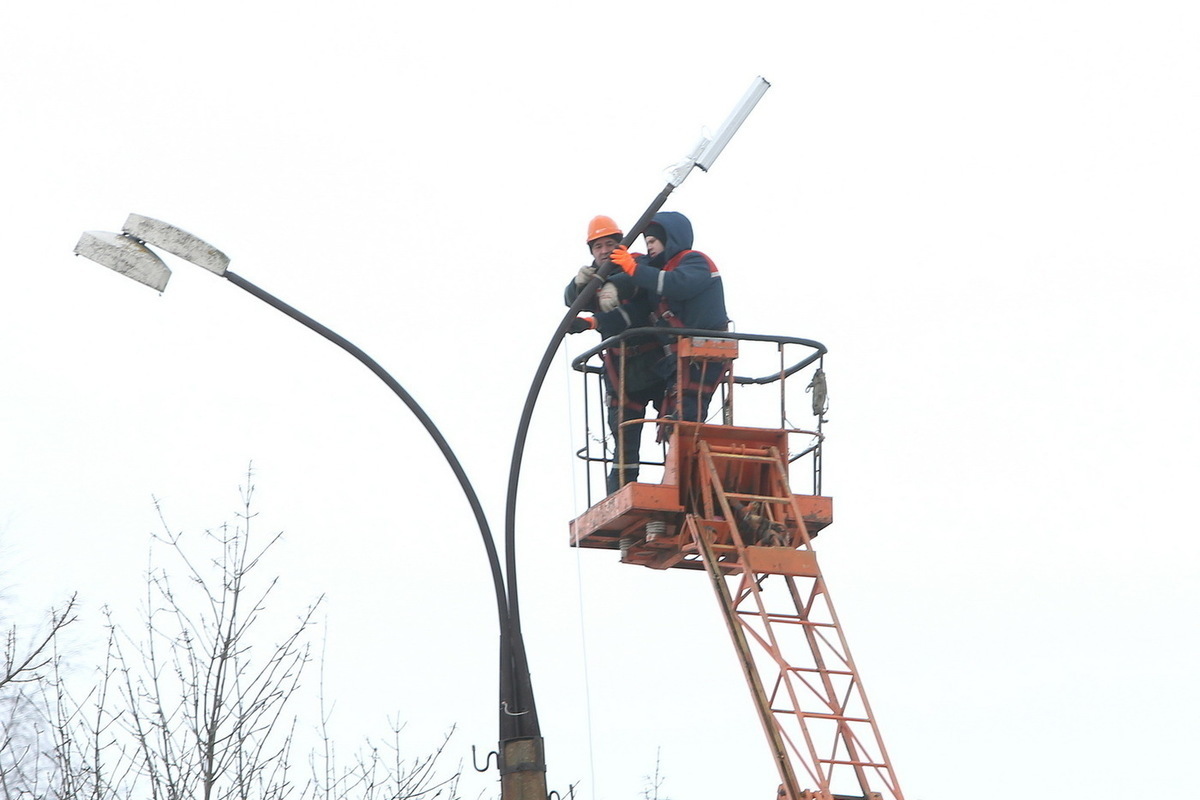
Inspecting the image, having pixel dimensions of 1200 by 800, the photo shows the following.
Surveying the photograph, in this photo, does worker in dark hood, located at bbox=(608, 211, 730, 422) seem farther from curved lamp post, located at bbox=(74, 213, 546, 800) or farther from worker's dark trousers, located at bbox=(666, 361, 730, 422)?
curved lamp post, located at bbox=(74, 213, 546, 800)

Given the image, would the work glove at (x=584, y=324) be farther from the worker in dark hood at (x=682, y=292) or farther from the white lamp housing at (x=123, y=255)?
the white lamp housing at (x=123, y=255)

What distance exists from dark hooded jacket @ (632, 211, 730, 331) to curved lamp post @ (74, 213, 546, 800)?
147 inches

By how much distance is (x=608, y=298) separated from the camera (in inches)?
502

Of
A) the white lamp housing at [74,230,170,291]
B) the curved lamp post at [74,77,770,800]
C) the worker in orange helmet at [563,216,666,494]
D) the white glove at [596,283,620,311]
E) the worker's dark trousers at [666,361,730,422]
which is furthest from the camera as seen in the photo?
the worker in orange helmet at [563,216,666,494]

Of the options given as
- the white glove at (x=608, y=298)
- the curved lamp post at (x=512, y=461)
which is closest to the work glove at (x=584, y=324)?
the white glove at (x=608, y=298)

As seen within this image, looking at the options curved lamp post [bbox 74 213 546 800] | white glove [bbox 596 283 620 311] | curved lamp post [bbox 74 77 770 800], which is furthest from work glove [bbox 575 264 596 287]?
curved lamp post [bbox 74 213 546 800]

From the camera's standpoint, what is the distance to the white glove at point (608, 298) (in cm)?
1262

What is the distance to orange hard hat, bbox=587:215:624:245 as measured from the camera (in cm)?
1383

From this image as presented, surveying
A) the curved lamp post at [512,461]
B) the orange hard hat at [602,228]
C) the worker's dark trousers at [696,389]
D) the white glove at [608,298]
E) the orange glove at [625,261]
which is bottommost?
the curved lamp post at [512,461]

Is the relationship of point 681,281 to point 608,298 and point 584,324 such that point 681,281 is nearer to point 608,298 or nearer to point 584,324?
point 608,298

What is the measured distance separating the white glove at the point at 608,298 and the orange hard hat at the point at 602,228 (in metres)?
1.00

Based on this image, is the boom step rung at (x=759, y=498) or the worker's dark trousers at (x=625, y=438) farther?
the worker's dark trousers at (x=625, y=438)

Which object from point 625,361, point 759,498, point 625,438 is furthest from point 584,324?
point 759,498

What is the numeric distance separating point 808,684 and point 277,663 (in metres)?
4.45
